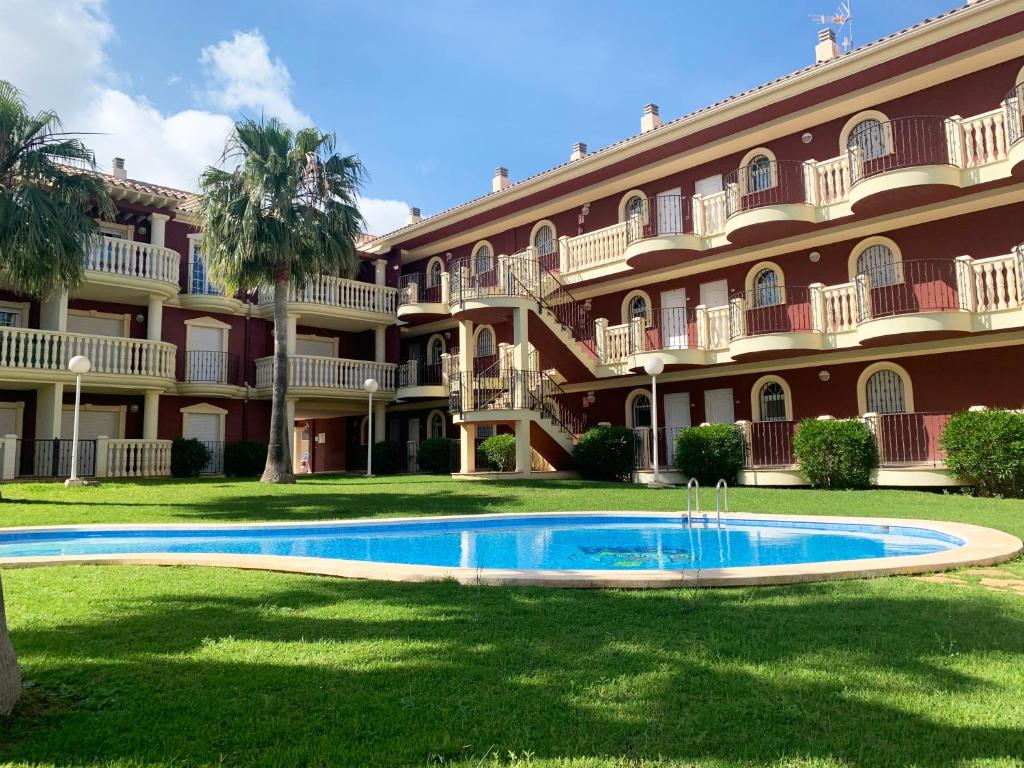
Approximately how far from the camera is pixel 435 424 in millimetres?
29500

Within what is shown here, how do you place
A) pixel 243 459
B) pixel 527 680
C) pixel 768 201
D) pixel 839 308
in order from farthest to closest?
pixel 243 459
pixel 768 201
pixel 839 308
pixel 527 680

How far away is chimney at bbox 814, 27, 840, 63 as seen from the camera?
1944cm

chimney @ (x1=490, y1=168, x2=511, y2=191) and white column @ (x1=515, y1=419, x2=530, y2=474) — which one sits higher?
chimney @ (x1=490, y1=168, x2=511, y2=191)

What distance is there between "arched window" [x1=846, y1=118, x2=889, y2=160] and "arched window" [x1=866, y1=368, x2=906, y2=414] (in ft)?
17.4

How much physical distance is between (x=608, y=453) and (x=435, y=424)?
36.7 ft

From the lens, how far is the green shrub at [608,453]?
783 inches

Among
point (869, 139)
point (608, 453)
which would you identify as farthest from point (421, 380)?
point (869, 139)

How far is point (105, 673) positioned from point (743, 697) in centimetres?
336

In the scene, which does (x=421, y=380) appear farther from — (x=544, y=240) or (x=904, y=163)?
(x=904, y=163)

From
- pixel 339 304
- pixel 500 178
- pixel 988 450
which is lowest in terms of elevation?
pixel 988 450

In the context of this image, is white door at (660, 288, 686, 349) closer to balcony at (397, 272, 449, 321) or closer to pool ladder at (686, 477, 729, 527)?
pool ladder at (686, 477, 729, 527)

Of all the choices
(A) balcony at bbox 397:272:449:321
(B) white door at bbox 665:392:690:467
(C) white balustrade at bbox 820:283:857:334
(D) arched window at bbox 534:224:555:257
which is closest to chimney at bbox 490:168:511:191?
(D) arched window at bbox 534:224:555:257

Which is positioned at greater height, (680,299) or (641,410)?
(680,299)

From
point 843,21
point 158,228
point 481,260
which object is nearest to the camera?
point 843,21
